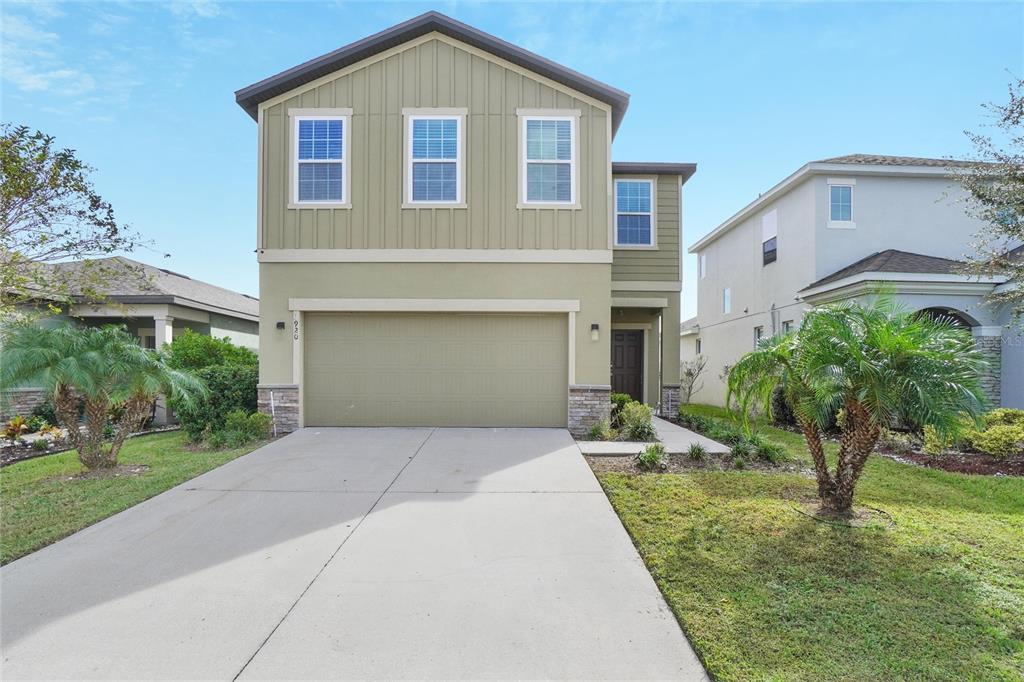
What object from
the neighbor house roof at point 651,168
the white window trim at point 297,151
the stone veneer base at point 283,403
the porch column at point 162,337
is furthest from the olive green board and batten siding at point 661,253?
the porch column at point 162,337

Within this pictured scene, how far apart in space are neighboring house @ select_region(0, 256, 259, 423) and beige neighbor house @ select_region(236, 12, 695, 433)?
4149 millimetres

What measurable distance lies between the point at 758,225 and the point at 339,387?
543 inches

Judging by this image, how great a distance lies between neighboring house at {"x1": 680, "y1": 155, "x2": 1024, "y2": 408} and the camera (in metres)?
10.6

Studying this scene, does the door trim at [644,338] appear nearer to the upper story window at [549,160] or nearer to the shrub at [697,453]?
the upper story window at [549,160]

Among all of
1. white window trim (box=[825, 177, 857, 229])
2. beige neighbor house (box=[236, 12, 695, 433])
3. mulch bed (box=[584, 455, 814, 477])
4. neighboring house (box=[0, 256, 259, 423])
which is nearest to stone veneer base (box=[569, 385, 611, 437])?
beige neighbor house (box=[236, 12, 695, 433])

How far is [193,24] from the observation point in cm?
903

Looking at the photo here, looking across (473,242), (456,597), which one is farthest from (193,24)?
(456,597)

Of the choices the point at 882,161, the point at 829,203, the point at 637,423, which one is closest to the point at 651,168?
the point at 829,203

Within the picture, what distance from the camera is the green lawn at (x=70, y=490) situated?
4.51 metres

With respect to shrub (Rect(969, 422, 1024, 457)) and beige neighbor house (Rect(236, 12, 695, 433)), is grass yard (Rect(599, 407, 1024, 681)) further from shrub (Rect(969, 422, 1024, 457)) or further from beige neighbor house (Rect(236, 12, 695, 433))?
beige neighbor house (Rect(236, 12, 695, 433))

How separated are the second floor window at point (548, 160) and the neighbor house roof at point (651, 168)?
3068 mm

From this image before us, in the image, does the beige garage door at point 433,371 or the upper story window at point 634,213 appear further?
the upper story window at point 634,213

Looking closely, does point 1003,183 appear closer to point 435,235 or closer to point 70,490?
point 435,235

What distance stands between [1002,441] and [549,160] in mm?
8991
